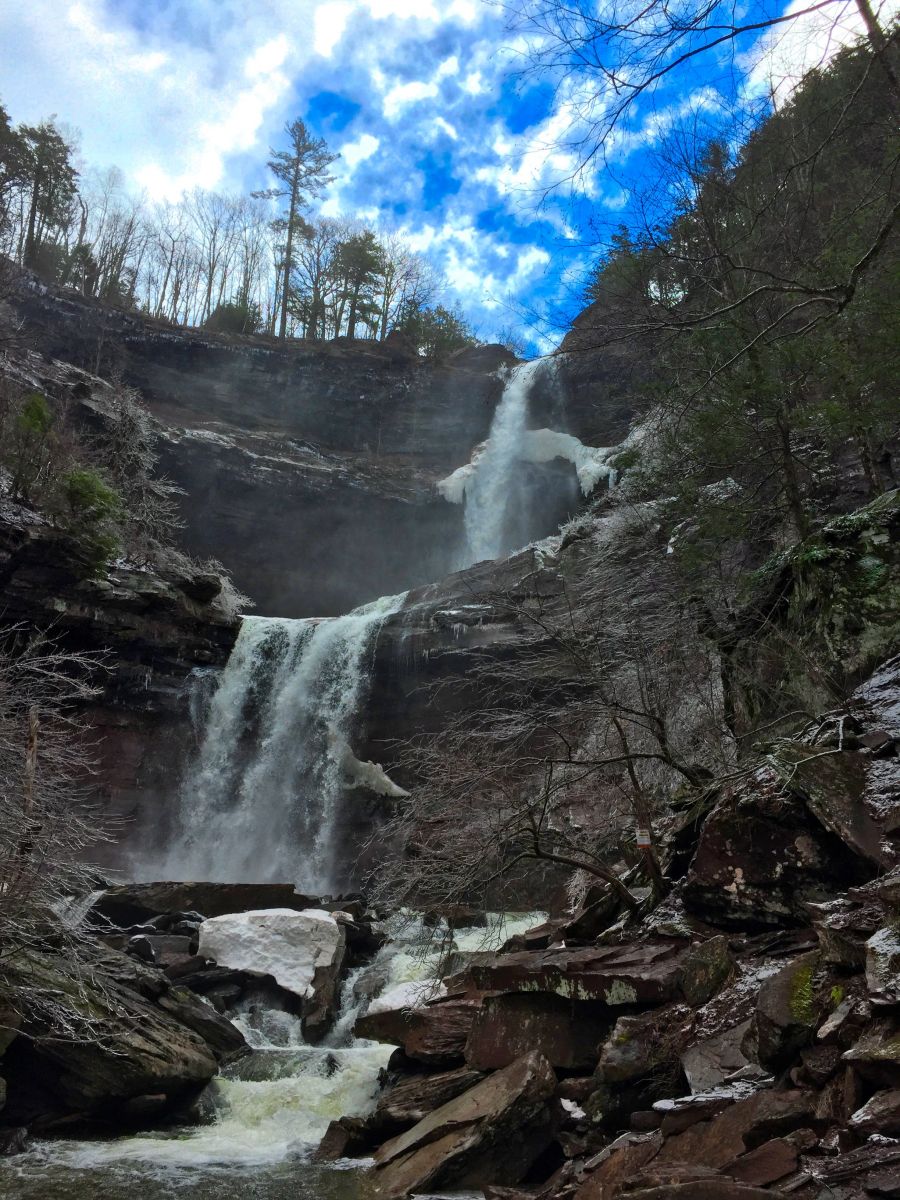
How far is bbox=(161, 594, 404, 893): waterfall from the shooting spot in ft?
74.5

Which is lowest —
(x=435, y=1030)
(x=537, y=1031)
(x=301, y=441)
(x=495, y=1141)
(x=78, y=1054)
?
(x=78, y=1054)

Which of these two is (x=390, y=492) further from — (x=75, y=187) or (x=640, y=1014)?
(x=640, y=1014)

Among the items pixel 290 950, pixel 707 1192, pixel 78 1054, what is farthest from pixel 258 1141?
pixel 707 1192

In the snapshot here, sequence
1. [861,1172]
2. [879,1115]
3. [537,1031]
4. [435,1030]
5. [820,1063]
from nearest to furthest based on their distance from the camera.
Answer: [861,1172], [879,1115], [820,1063], [537,1031], [435,1030]

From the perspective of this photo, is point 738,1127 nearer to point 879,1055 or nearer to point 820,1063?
point 820,1063

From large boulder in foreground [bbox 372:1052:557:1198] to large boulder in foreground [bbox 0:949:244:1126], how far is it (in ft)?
11.9

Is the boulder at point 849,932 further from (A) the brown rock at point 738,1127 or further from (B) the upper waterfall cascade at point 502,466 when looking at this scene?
(B) the upper waterfall cascade at point 502,466

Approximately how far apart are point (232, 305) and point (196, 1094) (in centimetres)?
3778

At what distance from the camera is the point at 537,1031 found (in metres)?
6.83

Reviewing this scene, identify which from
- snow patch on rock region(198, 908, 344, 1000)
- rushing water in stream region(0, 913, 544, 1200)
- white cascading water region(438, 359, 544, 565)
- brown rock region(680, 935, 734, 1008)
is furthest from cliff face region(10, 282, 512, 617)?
brown rock region(680, 935, 734, 1008)

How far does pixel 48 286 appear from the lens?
3256 centimetres

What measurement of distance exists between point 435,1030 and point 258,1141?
234 centimetres

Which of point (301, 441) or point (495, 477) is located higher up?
point (301, 441)

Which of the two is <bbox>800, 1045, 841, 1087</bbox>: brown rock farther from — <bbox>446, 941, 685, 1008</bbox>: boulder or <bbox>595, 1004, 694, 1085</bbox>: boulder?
<bbox>446, 941, 685, 1008</bbox>: boulder
